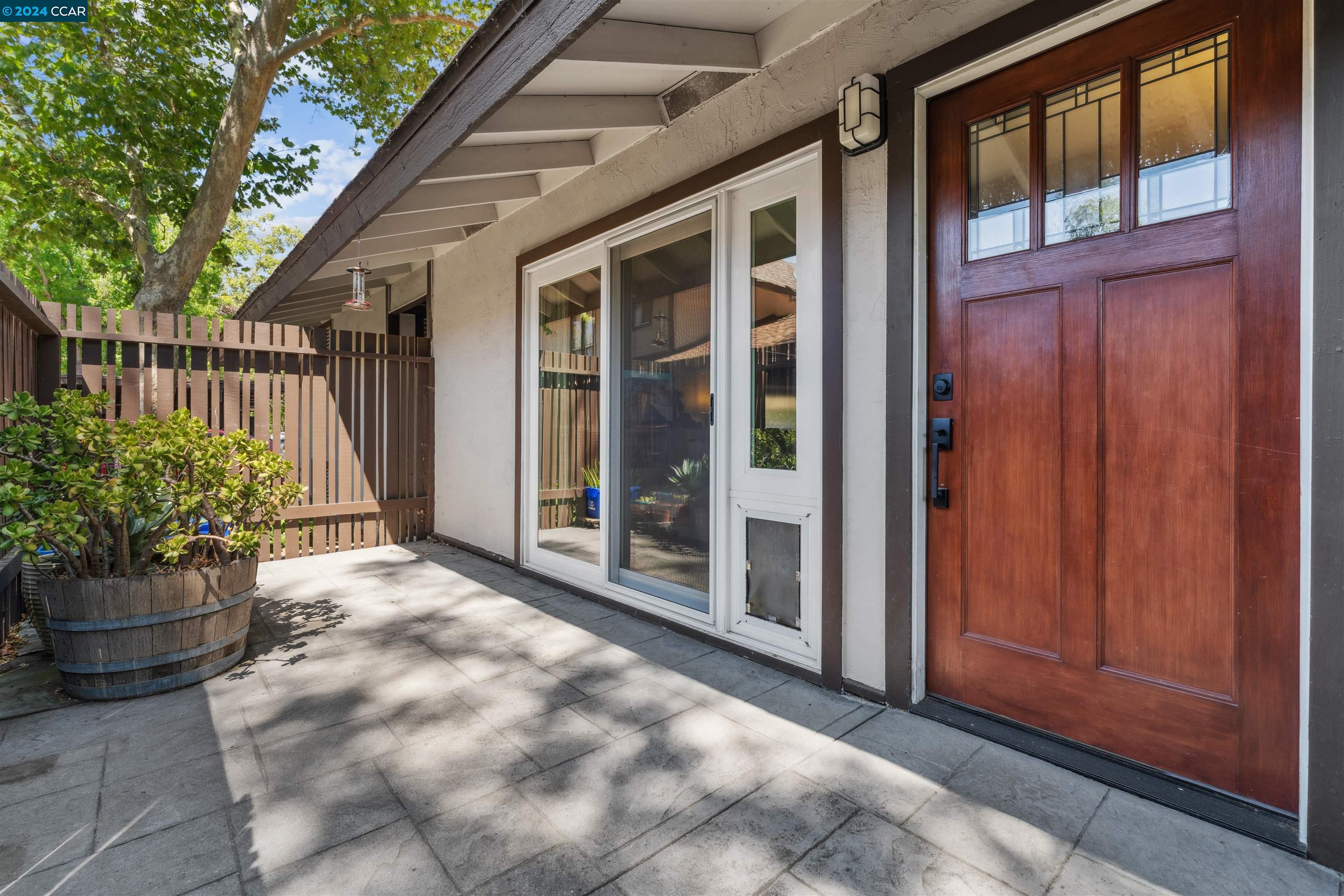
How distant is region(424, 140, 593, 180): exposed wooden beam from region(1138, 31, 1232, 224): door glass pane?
8.67 feet

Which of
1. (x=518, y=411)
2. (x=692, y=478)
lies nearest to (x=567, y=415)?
(x=518, y=411)

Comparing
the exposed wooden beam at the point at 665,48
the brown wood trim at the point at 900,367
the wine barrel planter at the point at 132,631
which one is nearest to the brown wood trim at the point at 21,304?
the wine barrel planter at the point at 132,631

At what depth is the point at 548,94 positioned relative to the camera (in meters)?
2.69

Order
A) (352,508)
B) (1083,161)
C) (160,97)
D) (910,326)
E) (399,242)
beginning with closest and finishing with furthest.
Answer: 1. (1083,161)
2. (910,326)
3. (399,242)
4. (352,508)
5. (160,97)

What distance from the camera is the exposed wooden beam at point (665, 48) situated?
2.21 meters

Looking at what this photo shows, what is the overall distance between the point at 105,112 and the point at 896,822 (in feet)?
28.7

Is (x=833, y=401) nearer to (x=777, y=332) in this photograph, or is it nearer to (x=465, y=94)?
(x=777, y=332)

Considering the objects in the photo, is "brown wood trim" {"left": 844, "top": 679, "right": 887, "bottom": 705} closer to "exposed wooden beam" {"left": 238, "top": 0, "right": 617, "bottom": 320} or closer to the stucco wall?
the stucco wall

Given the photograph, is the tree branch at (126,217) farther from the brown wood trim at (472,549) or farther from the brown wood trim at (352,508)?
the brown wood trim at (472,549)

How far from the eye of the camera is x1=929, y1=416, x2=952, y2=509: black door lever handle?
2113 millimetres

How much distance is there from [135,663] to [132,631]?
135 mm

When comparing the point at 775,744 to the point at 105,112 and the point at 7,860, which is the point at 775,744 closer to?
the point at 7,860

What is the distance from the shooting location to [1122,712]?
1.76m

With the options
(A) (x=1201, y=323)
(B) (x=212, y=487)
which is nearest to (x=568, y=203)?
(B) (x=212, y=487)
